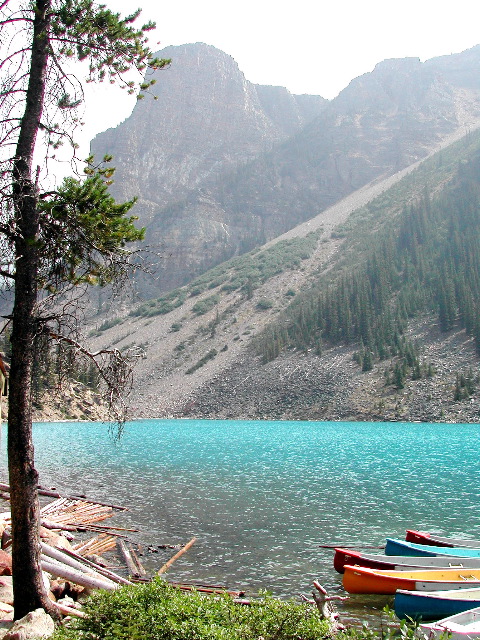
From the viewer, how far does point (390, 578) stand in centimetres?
1309

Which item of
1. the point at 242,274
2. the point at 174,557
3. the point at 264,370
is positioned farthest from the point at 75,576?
the point at 242,274

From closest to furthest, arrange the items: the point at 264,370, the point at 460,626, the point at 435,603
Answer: the point at 460,626 < the point at 435,603 < the point at 264,370

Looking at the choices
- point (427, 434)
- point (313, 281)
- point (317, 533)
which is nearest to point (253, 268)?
point (313, 281)

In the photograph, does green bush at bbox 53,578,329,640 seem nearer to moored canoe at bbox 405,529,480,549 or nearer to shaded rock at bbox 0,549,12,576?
shaded rock at bbox 0,549,12,576

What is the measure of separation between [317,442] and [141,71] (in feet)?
169

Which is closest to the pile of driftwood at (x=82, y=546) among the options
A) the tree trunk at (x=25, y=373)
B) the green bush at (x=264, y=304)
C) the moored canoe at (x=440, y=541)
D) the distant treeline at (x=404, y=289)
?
the tree trunk at (x=25, y=373)

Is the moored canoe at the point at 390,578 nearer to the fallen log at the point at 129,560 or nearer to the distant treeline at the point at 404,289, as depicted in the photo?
the fallen log at the point at 129,560

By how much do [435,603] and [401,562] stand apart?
306 cm

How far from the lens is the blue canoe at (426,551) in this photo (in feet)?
48.9

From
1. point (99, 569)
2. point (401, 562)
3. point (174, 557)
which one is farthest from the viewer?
point (174, 557)

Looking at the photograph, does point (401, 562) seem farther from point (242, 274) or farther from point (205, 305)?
point (242, 274)

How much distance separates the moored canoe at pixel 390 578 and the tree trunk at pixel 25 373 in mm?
8157

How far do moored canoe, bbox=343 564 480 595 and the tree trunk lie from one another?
816 centimetres

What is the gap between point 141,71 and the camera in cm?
982
